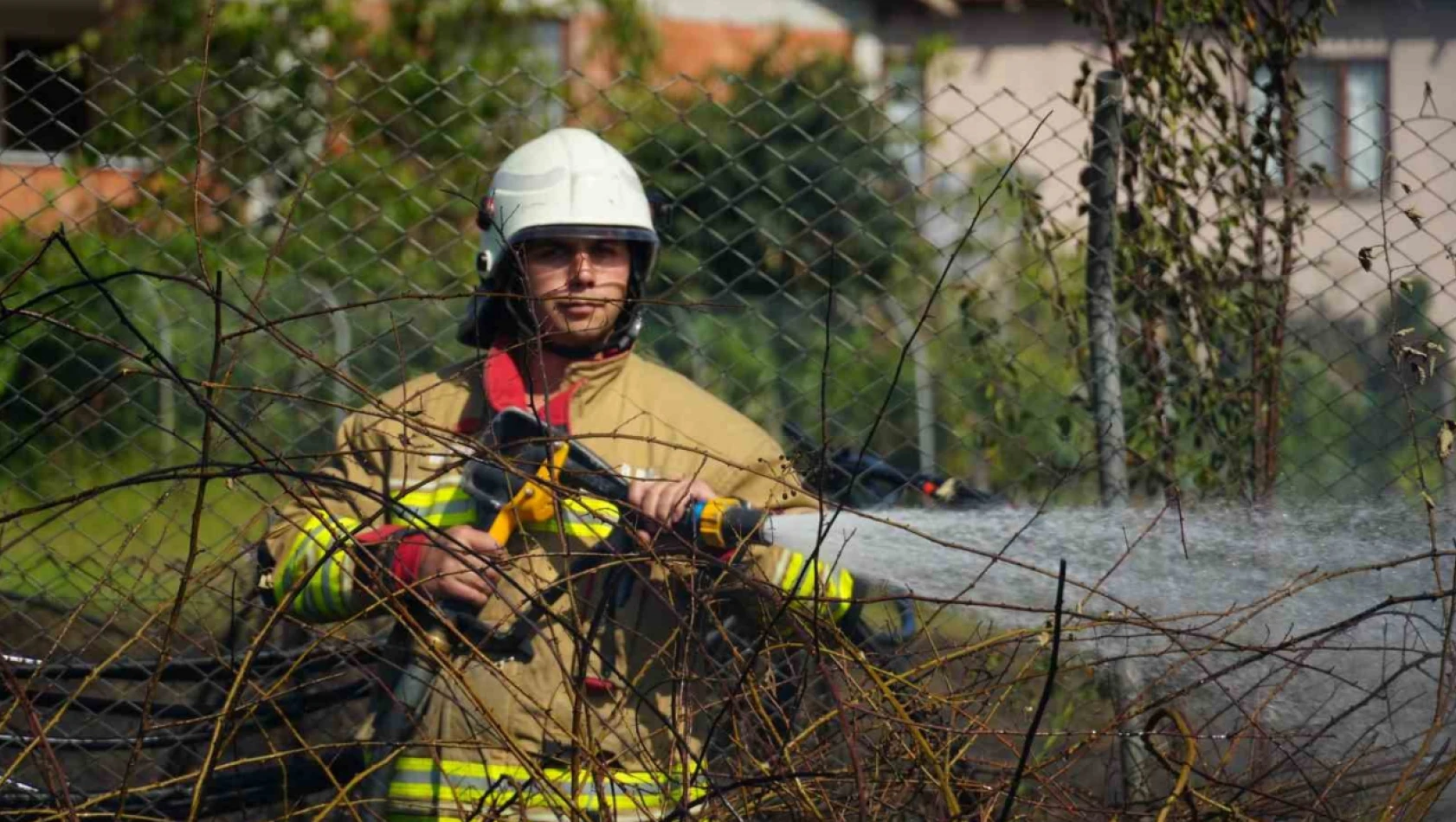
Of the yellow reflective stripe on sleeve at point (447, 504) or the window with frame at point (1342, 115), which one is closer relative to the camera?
the yellow reflective stripe on sleeve at point (447, 504)

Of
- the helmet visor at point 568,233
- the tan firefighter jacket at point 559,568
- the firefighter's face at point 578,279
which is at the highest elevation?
the helmet visor at point 568,233

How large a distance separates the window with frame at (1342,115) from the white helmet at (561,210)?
155 cm

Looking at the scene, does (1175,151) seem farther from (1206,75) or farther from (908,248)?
(908,248)

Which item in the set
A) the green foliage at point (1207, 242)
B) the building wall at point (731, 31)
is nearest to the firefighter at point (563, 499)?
the green foliage at point (1207, 242)

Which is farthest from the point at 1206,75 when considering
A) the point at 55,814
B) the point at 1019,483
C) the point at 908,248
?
the point at 908,248

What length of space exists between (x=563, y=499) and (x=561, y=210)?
38.5 inches

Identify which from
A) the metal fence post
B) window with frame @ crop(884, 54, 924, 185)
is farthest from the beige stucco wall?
window with frame @ crop(884, 54, 924, 185)

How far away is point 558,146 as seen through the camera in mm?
3621

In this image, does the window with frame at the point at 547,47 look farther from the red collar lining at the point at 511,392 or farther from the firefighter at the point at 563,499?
the red collar lining at the point at 511,392

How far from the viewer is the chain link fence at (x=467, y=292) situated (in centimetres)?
326

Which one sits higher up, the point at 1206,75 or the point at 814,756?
the point at 1206,75

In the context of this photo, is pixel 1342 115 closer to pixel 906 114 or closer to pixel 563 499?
pixel 563 499

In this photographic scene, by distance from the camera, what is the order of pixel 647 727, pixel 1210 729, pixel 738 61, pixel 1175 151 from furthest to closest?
1. pixel 738 61
2. pixel 1175 151
3. pixel 1210 729
4. pixel 647 727

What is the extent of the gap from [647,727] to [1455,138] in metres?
7.94
